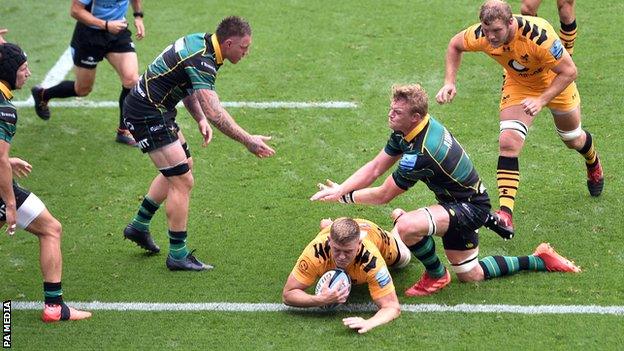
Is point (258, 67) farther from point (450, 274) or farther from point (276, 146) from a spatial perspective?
point (450, 274)

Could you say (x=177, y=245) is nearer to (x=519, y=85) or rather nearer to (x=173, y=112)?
(x=173, y=112)

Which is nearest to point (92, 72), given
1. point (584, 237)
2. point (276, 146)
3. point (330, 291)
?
point (276, 146)

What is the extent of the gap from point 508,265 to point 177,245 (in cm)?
269

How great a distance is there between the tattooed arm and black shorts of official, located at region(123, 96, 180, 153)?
1.88ft

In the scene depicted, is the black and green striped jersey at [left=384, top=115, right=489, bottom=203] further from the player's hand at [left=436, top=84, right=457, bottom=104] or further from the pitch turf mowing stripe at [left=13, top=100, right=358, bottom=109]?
the pitch turf mowing stripe at [left=13, top=100, right=358, bottom=109]

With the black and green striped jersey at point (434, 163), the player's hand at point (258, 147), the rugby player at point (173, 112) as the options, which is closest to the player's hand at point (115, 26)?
the rugby player at point (173, 112)

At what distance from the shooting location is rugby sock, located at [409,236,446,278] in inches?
310

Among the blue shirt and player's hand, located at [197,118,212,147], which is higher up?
the blue shirt

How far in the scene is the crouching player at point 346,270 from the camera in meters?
7.32

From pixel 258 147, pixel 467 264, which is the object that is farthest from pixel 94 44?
pixel 467 264

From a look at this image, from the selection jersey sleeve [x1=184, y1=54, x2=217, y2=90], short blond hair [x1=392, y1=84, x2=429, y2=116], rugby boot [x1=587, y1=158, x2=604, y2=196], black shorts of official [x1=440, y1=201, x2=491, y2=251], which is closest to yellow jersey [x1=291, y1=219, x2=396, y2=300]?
black shorts of official [x1=440, y1=201, x2=491, y2=251]

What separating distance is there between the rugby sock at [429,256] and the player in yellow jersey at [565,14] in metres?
4.23

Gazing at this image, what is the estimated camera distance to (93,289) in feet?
27.4

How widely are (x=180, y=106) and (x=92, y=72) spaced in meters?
1.21
